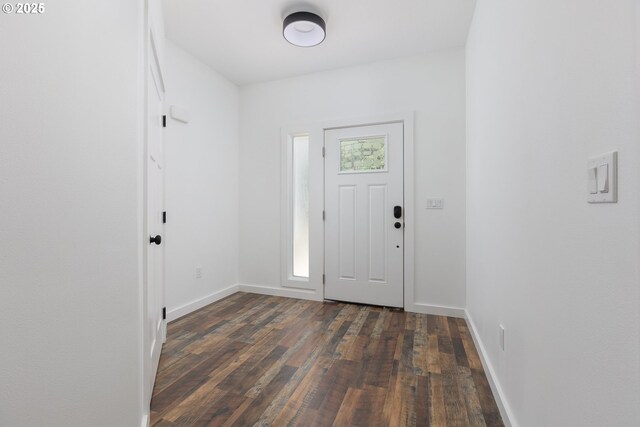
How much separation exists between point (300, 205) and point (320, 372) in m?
2.16

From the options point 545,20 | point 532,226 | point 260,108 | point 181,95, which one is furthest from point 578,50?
point 260,108

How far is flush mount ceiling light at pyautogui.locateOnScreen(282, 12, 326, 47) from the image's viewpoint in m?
2.47

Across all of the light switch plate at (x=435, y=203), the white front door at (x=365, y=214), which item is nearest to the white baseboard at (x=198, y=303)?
the white front door at (x=365, y=214)

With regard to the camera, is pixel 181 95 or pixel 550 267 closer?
pixel 550 267

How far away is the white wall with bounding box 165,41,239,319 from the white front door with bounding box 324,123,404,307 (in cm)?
126

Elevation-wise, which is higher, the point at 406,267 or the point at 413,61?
the point at 413,61

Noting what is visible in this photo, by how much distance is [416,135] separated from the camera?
3.17 m

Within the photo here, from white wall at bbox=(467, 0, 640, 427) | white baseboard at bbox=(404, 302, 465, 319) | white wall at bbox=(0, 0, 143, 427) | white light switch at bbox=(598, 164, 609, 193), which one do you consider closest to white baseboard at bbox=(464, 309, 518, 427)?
white wall at bbox=(467, 0, 640, 427)

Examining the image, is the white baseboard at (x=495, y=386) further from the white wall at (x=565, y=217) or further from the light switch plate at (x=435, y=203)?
the light switch plate at (x=435, y=203)

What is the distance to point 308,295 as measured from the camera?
11.8 ft

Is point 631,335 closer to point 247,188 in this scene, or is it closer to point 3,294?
point 3,294

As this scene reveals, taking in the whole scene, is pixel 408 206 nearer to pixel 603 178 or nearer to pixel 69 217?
pixel 603 178

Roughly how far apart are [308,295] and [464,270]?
5.78ft

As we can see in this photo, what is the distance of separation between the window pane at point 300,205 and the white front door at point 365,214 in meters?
0.33
